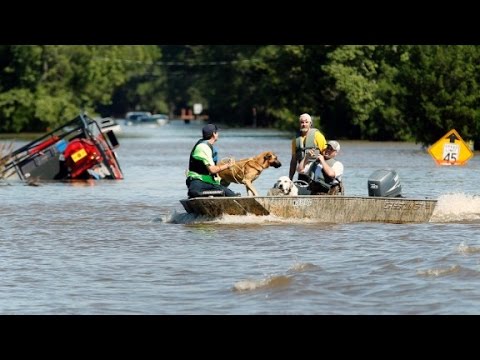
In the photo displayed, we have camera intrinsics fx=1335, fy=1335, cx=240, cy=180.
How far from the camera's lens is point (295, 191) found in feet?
69.7

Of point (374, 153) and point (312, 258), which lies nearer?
point (312, 258)

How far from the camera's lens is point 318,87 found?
86500mm

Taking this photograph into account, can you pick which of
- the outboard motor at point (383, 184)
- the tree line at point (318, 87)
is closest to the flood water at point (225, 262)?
the outboard motor at point (383, 184)

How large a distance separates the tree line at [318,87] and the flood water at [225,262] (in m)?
32.0

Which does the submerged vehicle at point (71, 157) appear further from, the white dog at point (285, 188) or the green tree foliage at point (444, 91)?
the green tree foliage at point (444, 91)

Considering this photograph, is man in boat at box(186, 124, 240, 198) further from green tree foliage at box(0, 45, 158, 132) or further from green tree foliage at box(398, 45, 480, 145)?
green tree foliage at box(0, 45, 158, 132)

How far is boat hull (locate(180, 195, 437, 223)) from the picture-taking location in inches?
822


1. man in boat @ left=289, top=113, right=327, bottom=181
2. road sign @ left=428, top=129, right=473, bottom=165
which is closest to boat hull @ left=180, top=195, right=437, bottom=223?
man in boat @ left=289, top=113, right=327, bottom=181

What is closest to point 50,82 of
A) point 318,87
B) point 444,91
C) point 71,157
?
point 318,87

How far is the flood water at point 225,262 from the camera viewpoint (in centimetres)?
1316

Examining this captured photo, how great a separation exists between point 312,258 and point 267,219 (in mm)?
4247
